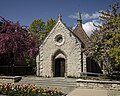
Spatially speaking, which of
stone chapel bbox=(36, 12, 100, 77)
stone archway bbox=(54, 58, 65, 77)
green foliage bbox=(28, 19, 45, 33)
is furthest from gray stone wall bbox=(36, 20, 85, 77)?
green foliage bbox=(28, 19, 45, 33)

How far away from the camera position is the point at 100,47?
1989cm

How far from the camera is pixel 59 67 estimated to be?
25719 millimetres

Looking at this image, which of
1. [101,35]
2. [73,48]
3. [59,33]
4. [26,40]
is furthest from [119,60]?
[26,40]

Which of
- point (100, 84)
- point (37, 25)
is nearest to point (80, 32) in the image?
point (100, 84)

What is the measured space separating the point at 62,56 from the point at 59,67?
1.58 meters

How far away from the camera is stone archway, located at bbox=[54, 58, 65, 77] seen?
83.5 feet

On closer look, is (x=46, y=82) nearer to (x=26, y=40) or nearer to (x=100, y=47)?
(x=100, y=47)

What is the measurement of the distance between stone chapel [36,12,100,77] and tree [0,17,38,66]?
1623 millimetres

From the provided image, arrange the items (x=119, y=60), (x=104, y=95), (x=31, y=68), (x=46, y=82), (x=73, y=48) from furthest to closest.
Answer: (x=31, y=68)
(x=73, y=48)
(x=46, y=82)
(x=119, y=60)
(x=104, y=95)

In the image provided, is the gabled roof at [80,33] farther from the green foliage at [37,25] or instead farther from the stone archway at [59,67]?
the green foliage at [37,25]

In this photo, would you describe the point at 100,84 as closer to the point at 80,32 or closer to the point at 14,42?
the point at 14,42

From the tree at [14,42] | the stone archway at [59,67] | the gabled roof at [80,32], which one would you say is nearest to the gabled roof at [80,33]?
the gabled roof at [80,32]

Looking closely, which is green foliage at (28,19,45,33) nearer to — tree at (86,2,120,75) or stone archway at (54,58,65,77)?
stone archway at (54,58,65,77)

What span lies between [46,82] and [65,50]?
6.00 metres
